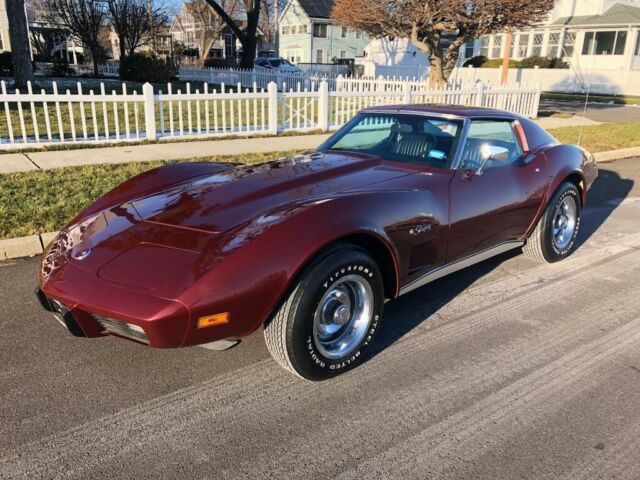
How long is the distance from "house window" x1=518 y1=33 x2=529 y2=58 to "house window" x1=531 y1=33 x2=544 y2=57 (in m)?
0.68

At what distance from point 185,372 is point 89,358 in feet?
2.00

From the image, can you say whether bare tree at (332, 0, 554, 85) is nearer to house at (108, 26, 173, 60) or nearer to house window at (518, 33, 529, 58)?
house at (108, 26, 173, 60)

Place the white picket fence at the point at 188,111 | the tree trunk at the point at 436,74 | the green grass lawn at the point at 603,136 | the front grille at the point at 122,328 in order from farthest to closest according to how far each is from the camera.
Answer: the tree trunk at the point at 436,74
the green grass lawn at the point at 603,136
the white picket fence at the point at 188,111
the front grille at the point at 122,328

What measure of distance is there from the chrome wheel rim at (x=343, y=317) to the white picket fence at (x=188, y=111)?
6867 mm

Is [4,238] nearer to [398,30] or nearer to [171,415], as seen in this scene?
[171,415]

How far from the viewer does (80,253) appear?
2.98 meters

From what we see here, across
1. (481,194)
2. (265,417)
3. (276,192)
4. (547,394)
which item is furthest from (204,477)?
(481,194)

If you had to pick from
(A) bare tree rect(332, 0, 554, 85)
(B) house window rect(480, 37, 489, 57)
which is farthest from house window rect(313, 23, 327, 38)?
(A) bare tree rect(332, 0, 554, 85)

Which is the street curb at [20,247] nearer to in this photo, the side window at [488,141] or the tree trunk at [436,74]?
the side window at [488,141]

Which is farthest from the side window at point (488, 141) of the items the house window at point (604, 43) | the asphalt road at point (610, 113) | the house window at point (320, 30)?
the house window at point (320, 30)

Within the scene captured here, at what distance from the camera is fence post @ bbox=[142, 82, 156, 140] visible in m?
9.94

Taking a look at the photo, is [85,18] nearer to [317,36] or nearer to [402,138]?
[317,36]

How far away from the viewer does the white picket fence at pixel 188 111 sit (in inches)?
368

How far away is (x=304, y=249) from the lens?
2.76 metres
